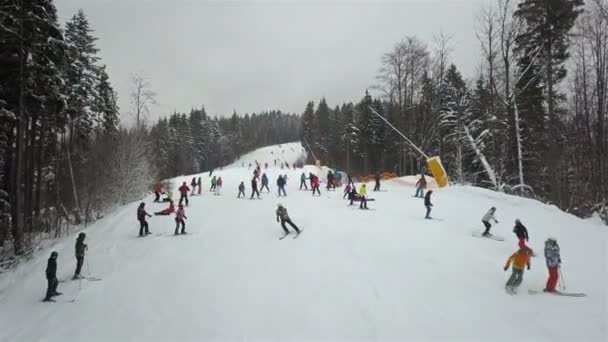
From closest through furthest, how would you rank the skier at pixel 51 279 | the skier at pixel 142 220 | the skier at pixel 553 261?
the skier at pixel 553 261 → the skier at pixel 51 279 → the skier at pixel 142 220

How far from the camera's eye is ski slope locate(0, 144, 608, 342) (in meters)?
8.36

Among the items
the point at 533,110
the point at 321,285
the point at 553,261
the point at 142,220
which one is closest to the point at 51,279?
the point at 142,220

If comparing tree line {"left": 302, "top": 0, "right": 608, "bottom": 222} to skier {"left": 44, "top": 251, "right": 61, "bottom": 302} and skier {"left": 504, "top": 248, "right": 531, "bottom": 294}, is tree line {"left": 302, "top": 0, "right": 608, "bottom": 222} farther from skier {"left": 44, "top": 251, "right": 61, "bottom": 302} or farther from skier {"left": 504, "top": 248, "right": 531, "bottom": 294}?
skier {"left": 44, "top": 251, "right": 61, "bottom": 302}

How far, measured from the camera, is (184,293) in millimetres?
10625

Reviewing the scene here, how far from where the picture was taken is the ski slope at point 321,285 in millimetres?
8359

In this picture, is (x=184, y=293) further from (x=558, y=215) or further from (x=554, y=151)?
(x=554, y=151)

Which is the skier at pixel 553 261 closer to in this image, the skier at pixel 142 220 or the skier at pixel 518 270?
the skier at pixel 518 270

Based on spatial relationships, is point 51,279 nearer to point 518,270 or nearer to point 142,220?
point 142,220

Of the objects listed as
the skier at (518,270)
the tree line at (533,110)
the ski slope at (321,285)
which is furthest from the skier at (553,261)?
the tree line at (533,110)

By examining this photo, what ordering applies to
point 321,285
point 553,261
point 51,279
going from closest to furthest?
point 553,261 → point 321,285 → point 51,279

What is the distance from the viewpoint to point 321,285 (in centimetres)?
1012

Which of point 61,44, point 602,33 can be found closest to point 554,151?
point 602,33

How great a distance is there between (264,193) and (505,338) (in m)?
23.2

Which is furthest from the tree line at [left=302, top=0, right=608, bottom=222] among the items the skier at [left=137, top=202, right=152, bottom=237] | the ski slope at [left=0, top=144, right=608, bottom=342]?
the skier at [left=137, top=202, right=152, bottom=237]
